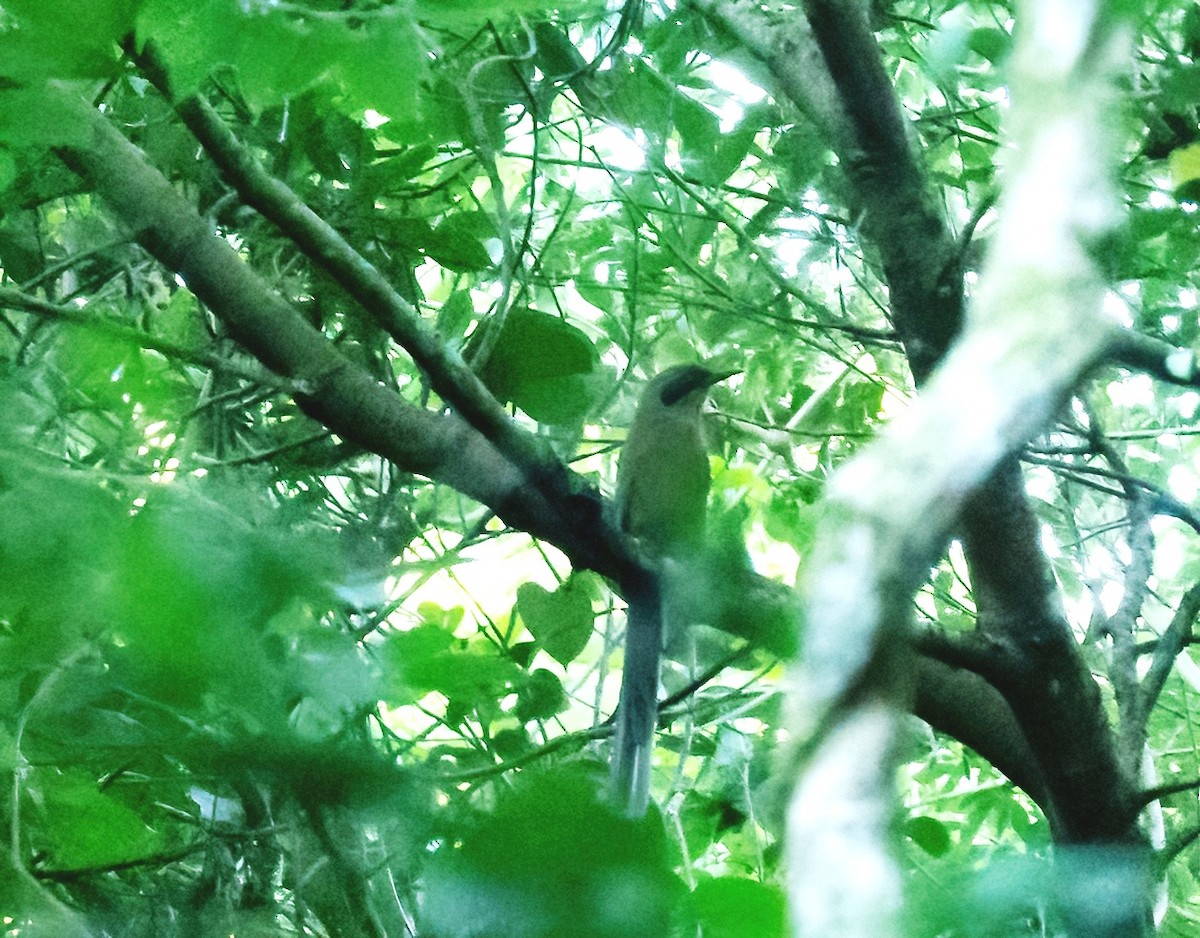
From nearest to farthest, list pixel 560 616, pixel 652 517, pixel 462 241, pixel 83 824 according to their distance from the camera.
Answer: pixel 83 824
pixel 652 517
pixel 560 616
pixel 462 241

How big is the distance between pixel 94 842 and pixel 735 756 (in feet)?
1.97

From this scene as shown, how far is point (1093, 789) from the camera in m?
→ 1.24

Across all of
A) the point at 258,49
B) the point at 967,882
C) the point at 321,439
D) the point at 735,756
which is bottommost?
the point at 967,882

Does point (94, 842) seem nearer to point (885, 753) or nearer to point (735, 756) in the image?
point (885, 753)

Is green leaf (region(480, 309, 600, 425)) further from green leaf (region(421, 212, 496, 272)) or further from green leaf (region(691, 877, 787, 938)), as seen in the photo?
green leaf (region(691, 877, 787, 938))

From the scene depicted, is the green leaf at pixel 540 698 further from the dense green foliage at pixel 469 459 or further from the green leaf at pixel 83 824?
the green leaf at pixel 83 824

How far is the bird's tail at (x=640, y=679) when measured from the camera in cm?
89

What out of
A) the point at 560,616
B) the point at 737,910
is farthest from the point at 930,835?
the point at 560,616

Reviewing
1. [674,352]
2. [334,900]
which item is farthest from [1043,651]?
[334,900]

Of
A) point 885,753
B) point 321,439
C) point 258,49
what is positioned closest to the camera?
point 885,753

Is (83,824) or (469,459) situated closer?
(83,824)

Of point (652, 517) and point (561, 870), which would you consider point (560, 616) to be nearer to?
point (652, 517)

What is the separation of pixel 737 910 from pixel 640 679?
33.3 inches

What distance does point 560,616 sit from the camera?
1.07 m
